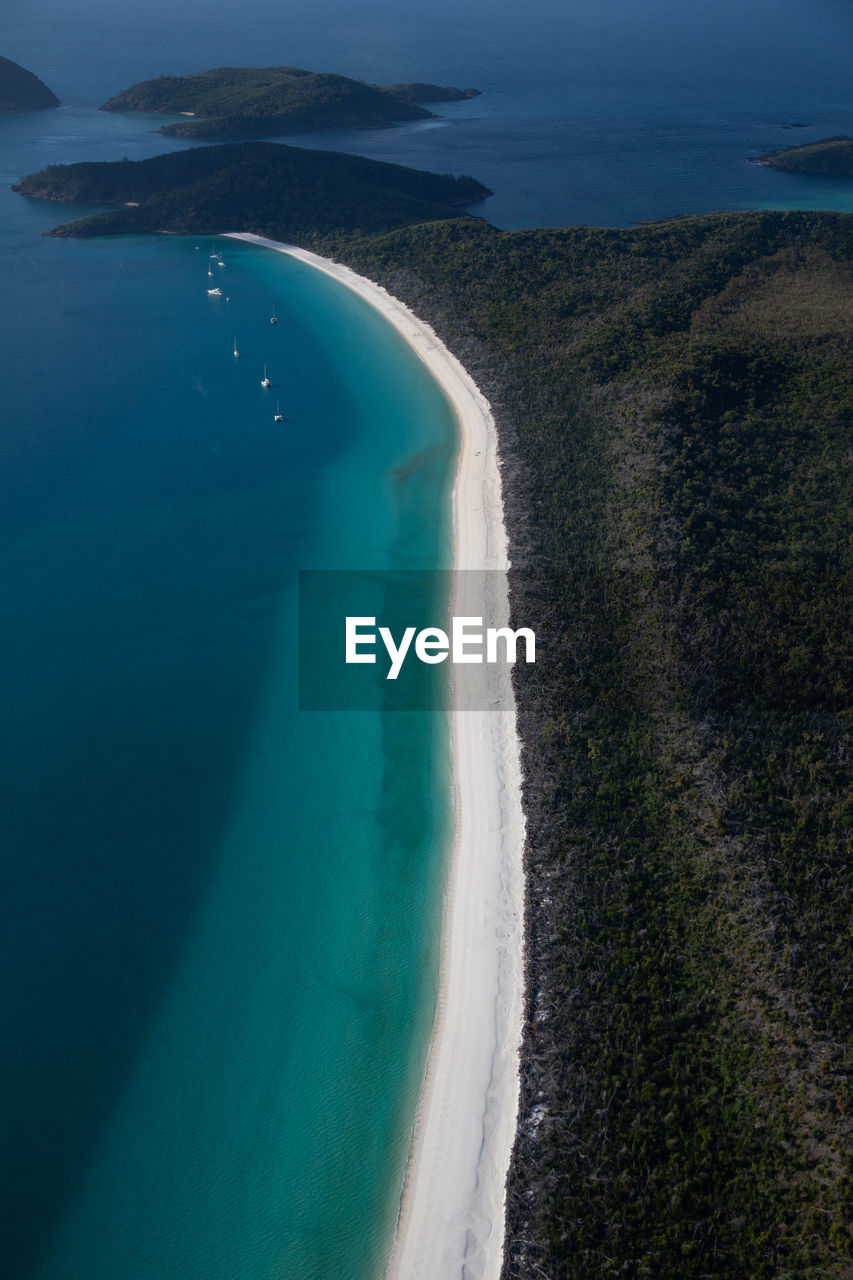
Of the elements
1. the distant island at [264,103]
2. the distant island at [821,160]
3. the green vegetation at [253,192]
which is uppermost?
the distant island at [264,103]

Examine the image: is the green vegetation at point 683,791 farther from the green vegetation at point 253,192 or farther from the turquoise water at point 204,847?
the green vegetation at point 253,192

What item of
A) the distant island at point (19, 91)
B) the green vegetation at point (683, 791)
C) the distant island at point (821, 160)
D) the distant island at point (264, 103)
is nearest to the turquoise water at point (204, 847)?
the green vegetation at point (683, 791)

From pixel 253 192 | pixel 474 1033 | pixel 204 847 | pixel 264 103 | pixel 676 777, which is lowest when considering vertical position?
pixel 474 1033

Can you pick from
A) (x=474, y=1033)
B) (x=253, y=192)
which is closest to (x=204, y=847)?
(x=474, y=1033)

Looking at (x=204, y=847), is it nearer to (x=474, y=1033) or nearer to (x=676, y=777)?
(x=474, y=1033)

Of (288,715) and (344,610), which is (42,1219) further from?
(344,610)

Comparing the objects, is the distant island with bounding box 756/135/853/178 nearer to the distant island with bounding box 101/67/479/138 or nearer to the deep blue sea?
the distant island with bounding box 101/67/479/138

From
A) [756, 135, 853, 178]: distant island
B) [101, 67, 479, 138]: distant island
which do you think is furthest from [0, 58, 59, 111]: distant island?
[756, 135, 853, 178]: distant island
